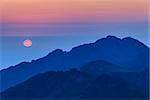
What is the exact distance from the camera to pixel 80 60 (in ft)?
36.6

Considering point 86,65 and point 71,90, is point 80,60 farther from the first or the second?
point 71,90

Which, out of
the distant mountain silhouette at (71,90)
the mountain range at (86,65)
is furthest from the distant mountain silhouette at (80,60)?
the distant mountain silhouette at (71,90)

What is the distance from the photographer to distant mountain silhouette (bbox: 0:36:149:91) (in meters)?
9.25

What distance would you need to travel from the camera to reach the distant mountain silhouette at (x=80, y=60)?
30.3 ft

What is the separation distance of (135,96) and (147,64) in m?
1.33

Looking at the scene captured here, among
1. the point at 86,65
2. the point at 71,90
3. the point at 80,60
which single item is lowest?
the point at 71,90

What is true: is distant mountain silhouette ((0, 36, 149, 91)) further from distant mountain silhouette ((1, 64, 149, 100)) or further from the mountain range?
distant mountain silhouette ((1, 64, 149, 100))

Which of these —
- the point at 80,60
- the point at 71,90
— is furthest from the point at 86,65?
the point at 71,90

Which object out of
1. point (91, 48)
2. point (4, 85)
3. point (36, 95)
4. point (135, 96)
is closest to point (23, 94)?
point (36, 95)

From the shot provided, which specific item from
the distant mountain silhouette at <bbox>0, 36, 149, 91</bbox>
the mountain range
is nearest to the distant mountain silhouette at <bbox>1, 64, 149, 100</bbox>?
the mountain range

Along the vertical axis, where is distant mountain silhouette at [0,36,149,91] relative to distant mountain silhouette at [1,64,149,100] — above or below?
above

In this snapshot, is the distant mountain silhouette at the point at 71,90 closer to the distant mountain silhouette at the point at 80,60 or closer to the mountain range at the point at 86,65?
the mountain range at the point at 86,65

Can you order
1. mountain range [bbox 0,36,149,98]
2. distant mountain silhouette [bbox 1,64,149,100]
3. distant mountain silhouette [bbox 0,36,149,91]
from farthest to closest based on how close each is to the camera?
distant mountain silhouette [bbox 1,64,149,100], mountain range [bbox 0,36,149,98], distant mountain silhouette [bbox 0,36,149,91]

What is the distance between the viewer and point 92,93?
40.7 feet
